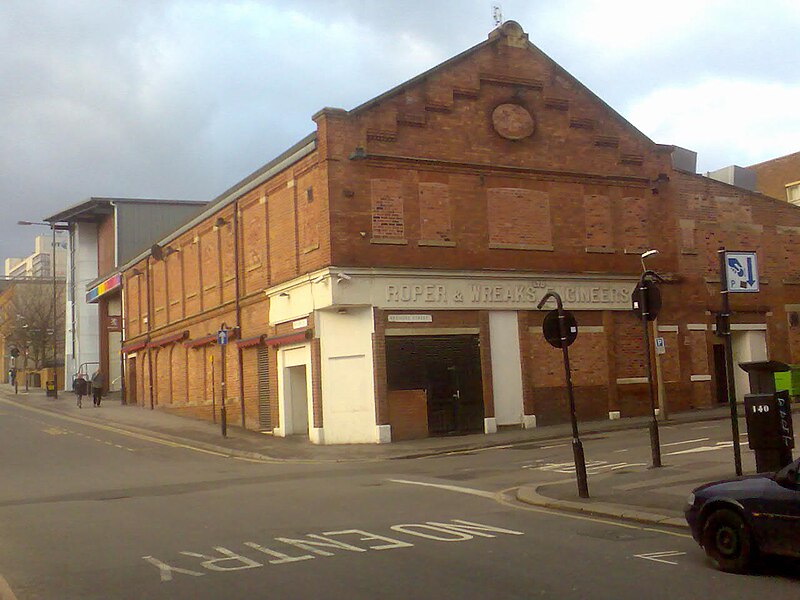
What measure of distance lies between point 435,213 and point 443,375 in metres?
4.98

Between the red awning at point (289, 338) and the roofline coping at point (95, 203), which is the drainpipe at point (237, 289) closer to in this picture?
the red awning at point (289, 338)

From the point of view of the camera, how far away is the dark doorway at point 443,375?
25.6 meters

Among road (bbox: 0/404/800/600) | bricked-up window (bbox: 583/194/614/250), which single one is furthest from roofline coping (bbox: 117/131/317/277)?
road (bbox: 0/404/800/600)

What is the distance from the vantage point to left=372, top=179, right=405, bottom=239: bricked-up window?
1023 inches

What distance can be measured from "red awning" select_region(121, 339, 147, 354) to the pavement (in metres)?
3.00

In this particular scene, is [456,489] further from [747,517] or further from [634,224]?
[634,224]

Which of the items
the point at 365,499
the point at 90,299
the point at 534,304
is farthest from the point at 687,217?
the point at 90,299

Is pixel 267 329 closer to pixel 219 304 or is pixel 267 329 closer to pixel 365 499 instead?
pixel 219 304

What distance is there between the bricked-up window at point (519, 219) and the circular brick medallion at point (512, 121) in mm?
1886

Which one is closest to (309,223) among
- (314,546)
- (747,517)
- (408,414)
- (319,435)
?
(319,435)

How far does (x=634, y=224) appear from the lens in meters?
31.0

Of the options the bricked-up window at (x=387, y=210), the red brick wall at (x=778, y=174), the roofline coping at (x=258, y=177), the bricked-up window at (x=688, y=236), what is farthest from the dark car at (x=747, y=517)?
the red brick wall at (x=778, y=174)

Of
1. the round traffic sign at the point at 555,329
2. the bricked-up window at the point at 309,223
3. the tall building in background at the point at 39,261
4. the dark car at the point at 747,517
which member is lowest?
the dark car at the point at 747,517

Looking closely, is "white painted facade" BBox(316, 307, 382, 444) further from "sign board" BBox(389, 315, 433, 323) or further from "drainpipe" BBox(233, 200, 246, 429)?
"drainpipe" BBox(233, 200, 246, 429)
